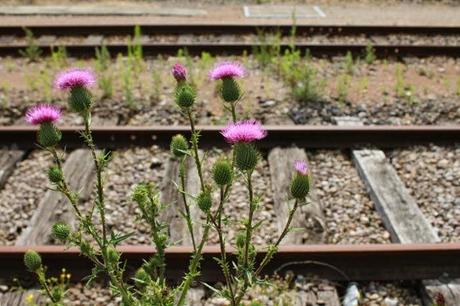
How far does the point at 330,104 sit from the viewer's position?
20.3 ft

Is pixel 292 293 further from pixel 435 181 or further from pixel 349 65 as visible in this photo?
pixel 349 65

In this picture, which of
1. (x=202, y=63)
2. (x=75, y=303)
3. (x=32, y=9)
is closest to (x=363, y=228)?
(x=75, y=303)

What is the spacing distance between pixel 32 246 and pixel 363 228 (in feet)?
7.76

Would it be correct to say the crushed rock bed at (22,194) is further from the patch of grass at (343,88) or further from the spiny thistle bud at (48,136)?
the patch of grass at (343,88)

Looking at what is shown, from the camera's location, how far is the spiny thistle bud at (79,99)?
246cm

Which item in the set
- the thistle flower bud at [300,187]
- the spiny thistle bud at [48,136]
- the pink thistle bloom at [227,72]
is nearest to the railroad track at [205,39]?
the pink thistle bloom at [227,72]

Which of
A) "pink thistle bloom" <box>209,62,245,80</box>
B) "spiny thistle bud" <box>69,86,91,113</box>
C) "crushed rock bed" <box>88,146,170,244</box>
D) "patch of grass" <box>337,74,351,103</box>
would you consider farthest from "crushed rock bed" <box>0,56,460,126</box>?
"spiny thistle bud" <box>69,86,91,113</box>

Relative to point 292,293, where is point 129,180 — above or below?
above

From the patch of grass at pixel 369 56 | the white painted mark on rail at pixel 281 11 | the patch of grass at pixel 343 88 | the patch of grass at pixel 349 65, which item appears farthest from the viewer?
the white painted mark on rail at pixel 281 11

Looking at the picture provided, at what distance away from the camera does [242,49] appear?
7.68 m

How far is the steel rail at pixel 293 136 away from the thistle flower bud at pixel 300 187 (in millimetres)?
2916

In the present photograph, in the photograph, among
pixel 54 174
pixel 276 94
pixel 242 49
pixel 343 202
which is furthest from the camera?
pixel 242 49

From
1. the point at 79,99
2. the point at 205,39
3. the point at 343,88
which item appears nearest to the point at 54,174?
the point at 79,99

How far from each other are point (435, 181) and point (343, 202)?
0.91m
